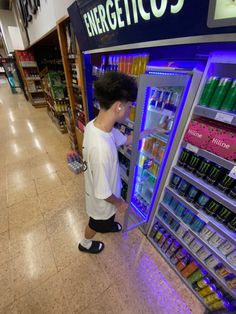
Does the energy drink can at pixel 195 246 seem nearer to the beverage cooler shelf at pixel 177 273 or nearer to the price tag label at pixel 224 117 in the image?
the beverage cooler shelf at pixel 177 273

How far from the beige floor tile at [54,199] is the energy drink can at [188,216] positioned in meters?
1.59

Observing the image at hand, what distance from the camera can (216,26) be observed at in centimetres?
59

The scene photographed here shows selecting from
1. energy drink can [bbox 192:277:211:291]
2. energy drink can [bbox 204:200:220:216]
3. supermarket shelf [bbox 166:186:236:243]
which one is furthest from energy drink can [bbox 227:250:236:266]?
energy drink can [bbox 192:277:211:291]

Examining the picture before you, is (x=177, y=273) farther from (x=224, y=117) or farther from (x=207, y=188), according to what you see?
(x=224, y=117)

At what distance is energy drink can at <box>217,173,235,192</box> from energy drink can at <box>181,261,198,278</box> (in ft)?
2.62

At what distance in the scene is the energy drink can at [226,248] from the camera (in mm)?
972

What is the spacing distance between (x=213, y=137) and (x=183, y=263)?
3.93 ft

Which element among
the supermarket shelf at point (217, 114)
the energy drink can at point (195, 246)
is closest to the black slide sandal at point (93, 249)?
the energy drink can at point (195, 246)

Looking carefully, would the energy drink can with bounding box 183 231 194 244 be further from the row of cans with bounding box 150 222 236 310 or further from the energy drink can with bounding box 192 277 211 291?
the energy drink can with bounding box 192 277 211 291

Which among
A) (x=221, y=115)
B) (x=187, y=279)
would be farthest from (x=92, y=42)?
(x=187, y=279)

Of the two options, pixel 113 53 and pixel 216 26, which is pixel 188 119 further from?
pixel 113 53

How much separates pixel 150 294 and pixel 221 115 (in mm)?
1589

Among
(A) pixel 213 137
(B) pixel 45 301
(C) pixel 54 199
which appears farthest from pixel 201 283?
(C) pixel 54 199

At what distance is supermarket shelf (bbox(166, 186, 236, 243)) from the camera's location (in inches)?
36.8
